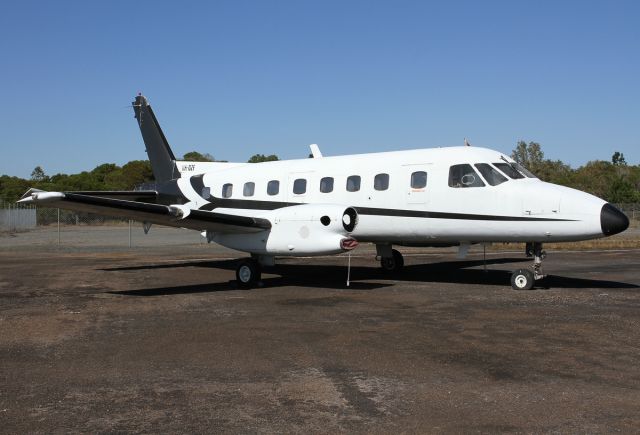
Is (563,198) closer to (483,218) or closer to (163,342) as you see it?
(483,218)

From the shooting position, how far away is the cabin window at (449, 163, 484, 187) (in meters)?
13.9

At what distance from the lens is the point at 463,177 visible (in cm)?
1411

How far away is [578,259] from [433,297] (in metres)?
11.8

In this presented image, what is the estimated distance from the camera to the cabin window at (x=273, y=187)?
1710 centimetres

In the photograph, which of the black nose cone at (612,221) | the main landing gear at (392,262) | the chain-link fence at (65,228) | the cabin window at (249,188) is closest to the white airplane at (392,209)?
the black nose cone at (612,221)

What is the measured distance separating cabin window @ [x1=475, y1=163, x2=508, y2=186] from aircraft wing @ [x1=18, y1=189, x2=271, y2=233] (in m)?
5.08

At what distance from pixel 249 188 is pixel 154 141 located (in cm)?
536

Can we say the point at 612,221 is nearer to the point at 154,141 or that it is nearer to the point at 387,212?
the point at 387,212

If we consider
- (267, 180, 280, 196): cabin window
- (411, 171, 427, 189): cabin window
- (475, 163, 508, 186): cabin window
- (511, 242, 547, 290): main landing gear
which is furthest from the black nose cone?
(267, 180, 280, 196): cabin window

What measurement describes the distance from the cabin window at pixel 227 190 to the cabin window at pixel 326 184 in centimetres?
315

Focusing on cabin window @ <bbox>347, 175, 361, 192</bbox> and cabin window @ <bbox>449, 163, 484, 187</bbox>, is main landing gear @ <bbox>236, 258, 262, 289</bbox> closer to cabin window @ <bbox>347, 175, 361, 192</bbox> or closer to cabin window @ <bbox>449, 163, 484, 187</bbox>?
cabin window @ <bbox>347, 175, 361, 192</bbox>

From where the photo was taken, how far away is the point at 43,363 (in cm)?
748

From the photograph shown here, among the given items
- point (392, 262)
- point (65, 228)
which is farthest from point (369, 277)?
point (65, 228)

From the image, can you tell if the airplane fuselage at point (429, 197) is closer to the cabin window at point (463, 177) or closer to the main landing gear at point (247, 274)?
the cabin window at point (463, 177)
